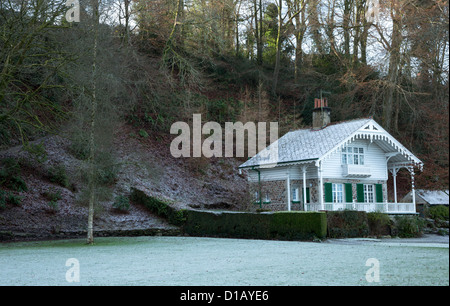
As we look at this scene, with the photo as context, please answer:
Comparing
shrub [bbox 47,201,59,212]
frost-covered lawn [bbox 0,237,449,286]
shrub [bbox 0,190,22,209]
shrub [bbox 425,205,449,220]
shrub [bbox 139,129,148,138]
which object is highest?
shrub [bbox 139,129,148,138]

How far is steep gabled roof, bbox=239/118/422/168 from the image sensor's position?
82.6 feet

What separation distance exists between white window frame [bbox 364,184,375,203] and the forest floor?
8.28 metres

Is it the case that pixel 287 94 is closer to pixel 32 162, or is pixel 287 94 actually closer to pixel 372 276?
pixel 32 162

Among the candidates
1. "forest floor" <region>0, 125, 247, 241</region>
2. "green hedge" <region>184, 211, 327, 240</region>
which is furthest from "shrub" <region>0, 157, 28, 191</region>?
"green hedge" <region>184, 211, 327, 240</region>

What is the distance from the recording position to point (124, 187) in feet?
94.7

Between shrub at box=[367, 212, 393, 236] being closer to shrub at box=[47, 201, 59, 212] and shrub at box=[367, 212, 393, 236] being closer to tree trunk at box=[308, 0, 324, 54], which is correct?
shrub at box=[47, 201, 59, 212]

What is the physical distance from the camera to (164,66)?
3756cm

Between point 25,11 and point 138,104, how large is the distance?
2081 cm

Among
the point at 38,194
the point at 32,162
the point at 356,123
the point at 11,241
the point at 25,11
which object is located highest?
the point at 25,11

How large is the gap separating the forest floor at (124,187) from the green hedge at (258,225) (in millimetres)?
1778

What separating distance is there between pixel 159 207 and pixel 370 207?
11.7m

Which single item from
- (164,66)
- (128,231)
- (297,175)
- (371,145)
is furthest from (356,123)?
(164,66)

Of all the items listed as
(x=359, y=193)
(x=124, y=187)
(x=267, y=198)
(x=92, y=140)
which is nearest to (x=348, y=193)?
(x=359, y=193)

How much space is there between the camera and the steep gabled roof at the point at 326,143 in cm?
2519
